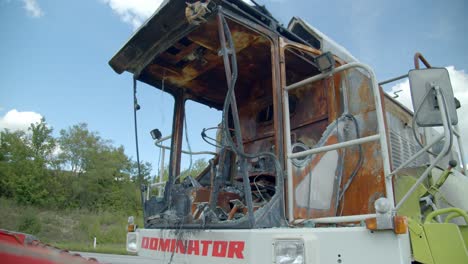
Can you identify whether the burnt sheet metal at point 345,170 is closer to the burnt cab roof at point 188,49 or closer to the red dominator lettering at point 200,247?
the red dominator lettering at point 200,247

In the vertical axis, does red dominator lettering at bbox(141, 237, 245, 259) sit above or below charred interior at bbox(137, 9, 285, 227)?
below

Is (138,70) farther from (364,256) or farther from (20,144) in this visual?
(20,144)

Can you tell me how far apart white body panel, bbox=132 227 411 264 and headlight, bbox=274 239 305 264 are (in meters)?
0.03

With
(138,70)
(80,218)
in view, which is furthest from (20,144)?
(138,70)

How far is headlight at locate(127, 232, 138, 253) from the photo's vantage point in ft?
11.2

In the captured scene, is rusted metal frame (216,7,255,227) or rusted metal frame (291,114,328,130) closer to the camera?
rusted metal frame (216,7,255,227)

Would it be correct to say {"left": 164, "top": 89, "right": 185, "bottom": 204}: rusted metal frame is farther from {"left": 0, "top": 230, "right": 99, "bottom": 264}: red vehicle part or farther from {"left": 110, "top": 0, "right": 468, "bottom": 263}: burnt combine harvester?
{"left": 0, "top": 230, "right": 99, "bottom": 264}: red vehicle part

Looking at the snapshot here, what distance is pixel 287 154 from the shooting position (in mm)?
2807

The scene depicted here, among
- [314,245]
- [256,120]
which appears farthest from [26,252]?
[256,120]

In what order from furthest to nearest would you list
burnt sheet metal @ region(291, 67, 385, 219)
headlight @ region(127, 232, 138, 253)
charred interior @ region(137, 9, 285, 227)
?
headlight @ region(127, 232, 138, 253) < burnt sheet metal @ region(291, 67, 385, 219) < charred interior @ region(137, 9, 285, 227)

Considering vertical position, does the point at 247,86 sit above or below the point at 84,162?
below

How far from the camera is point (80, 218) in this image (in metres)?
37.3

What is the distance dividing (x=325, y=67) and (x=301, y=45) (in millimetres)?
472

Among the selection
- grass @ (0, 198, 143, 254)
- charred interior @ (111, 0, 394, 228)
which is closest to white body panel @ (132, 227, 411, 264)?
charred interior @ (111, 0, 394, 228)
